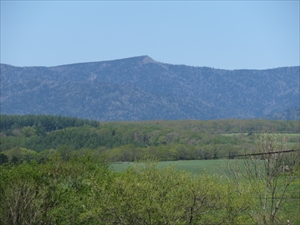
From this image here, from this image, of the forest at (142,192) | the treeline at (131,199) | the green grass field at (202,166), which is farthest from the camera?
the green grass field at (202,166)

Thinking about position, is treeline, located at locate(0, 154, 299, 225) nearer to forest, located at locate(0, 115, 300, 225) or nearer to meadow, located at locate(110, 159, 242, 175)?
forest, located at locate(0, 115, 300, 225)

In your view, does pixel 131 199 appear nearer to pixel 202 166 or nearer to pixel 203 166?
pixel 203 166

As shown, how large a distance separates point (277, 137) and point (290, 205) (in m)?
20.8

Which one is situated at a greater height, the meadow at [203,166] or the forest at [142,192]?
the forest at [142,192]

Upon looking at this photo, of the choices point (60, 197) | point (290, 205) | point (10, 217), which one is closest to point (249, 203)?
point (60, 197)

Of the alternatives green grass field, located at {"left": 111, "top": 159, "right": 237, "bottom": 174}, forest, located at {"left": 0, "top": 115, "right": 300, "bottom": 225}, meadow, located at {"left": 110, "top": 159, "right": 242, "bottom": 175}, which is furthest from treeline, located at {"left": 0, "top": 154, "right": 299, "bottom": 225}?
green grass field, located at {"left": 111, "top": 159, "right": 237, "bottom": 174}

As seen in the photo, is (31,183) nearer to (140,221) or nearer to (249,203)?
(140,221)

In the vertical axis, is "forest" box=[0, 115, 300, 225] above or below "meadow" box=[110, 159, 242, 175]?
above

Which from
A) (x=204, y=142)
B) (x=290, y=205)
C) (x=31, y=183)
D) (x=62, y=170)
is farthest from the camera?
(x=204, y=142)

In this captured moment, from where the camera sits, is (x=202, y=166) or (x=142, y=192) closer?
(x=142, y=192)

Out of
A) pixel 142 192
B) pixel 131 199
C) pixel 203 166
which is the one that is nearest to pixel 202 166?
pixel 203 166

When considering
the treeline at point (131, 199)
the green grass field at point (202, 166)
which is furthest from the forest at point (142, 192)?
the green grass field at point (202, 166)

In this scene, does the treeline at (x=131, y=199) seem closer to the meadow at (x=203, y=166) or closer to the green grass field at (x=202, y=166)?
the meadow at (x=203, y=166)

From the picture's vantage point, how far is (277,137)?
1757 inches
